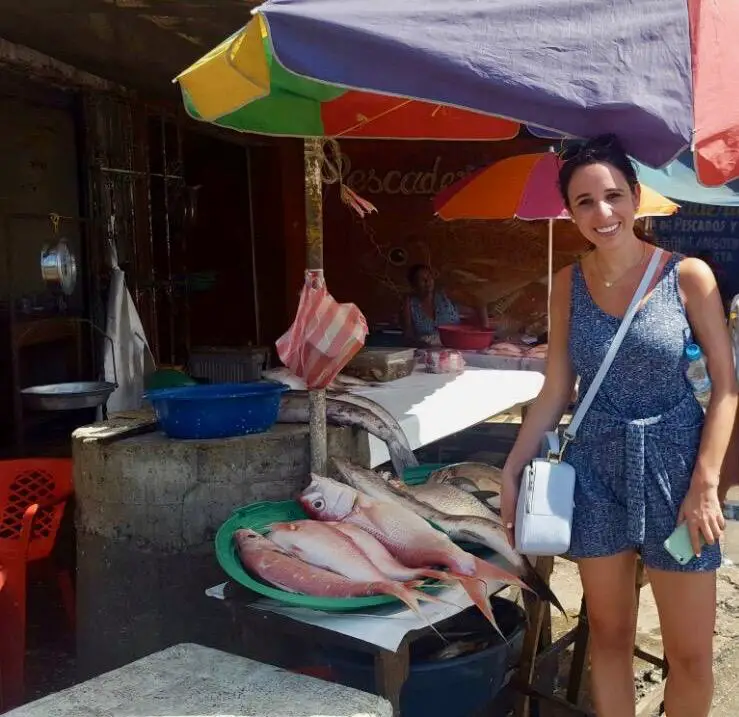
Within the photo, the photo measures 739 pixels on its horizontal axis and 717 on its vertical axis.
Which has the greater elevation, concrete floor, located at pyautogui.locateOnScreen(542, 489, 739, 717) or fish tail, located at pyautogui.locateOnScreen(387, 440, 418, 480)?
fish tail, located at pyautogui.locateOnScreen(387, 440, 418, 480)

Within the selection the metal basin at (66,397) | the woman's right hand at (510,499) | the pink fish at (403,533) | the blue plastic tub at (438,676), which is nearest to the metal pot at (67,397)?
the metal basin at (66,397)

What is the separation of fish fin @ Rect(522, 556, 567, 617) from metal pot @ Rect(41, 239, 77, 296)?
172 inches

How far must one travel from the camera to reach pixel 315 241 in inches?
144

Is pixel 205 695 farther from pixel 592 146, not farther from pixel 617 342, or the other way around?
pixel 592 146

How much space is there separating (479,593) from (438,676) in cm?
31

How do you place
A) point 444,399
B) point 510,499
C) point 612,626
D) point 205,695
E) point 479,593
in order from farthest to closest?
point 444,399 → point 479,593 → point 510,499 → point 612,626 → point 205,695

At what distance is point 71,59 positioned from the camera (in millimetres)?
6500

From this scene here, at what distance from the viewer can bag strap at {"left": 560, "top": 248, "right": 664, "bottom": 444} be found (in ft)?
7.81

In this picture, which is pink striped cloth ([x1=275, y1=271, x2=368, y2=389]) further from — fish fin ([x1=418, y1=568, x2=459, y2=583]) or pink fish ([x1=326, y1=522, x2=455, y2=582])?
fish fin ([x1=418, y1=568, x2=459, y2=583])

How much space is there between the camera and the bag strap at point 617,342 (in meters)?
2.38

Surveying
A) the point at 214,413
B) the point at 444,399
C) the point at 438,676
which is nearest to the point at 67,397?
the point at 214,413

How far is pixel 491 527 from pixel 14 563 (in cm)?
181

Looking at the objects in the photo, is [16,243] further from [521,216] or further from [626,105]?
[626,105]

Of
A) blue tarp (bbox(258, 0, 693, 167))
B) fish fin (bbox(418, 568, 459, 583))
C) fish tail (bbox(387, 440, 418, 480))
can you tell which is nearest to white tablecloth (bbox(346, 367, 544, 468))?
Answer: fish tail (bbox(387, 440, 418, 480))
